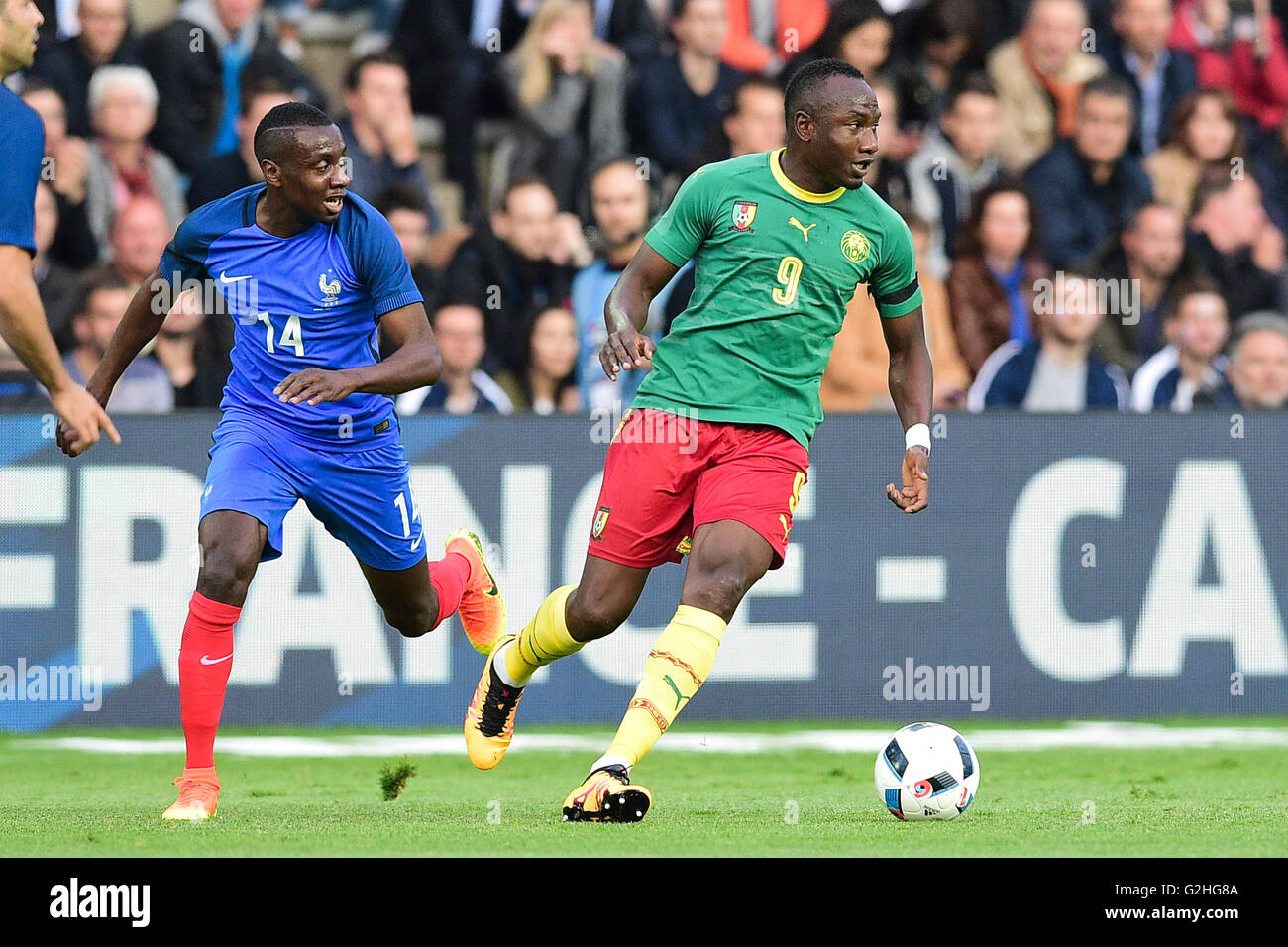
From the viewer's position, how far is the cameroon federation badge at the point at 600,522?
23.0ft

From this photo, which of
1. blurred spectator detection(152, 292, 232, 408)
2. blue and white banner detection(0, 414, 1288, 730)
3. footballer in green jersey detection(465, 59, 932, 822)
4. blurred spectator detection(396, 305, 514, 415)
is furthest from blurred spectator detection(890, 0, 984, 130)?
footballer in green jersey detection(465, 59, 932, 822)

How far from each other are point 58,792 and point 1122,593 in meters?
5.90

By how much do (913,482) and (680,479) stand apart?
33.1 inches

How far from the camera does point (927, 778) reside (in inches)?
273

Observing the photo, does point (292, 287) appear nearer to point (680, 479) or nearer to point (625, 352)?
point (625, 352)

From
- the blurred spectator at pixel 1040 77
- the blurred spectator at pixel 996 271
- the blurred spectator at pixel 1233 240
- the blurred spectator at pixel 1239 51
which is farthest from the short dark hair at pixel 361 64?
the blurred spectator at pixel 1239 51

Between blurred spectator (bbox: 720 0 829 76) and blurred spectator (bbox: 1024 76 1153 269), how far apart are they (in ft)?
5.68

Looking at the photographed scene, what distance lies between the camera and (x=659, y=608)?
35.9 ft

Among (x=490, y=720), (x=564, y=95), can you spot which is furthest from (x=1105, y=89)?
(x=490, y=720)

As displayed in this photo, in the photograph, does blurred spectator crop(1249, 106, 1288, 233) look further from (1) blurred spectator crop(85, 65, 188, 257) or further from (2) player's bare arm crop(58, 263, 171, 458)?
(2) player's bare arm crop(58, 263, 171, 458)

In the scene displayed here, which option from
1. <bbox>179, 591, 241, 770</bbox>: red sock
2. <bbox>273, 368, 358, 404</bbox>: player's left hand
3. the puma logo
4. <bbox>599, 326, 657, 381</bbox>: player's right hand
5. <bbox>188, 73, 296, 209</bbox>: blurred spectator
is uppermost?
<bbox>188, 73, 296, 209</bbox>: blurred spectator

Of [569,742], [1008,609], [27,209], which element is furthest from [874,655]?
[27,209]

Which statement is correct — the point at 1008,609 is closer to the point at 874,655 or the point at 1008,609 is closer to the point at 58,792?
the point at 874,655

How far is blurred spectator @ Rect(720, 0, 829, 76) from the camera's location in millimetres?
12891
